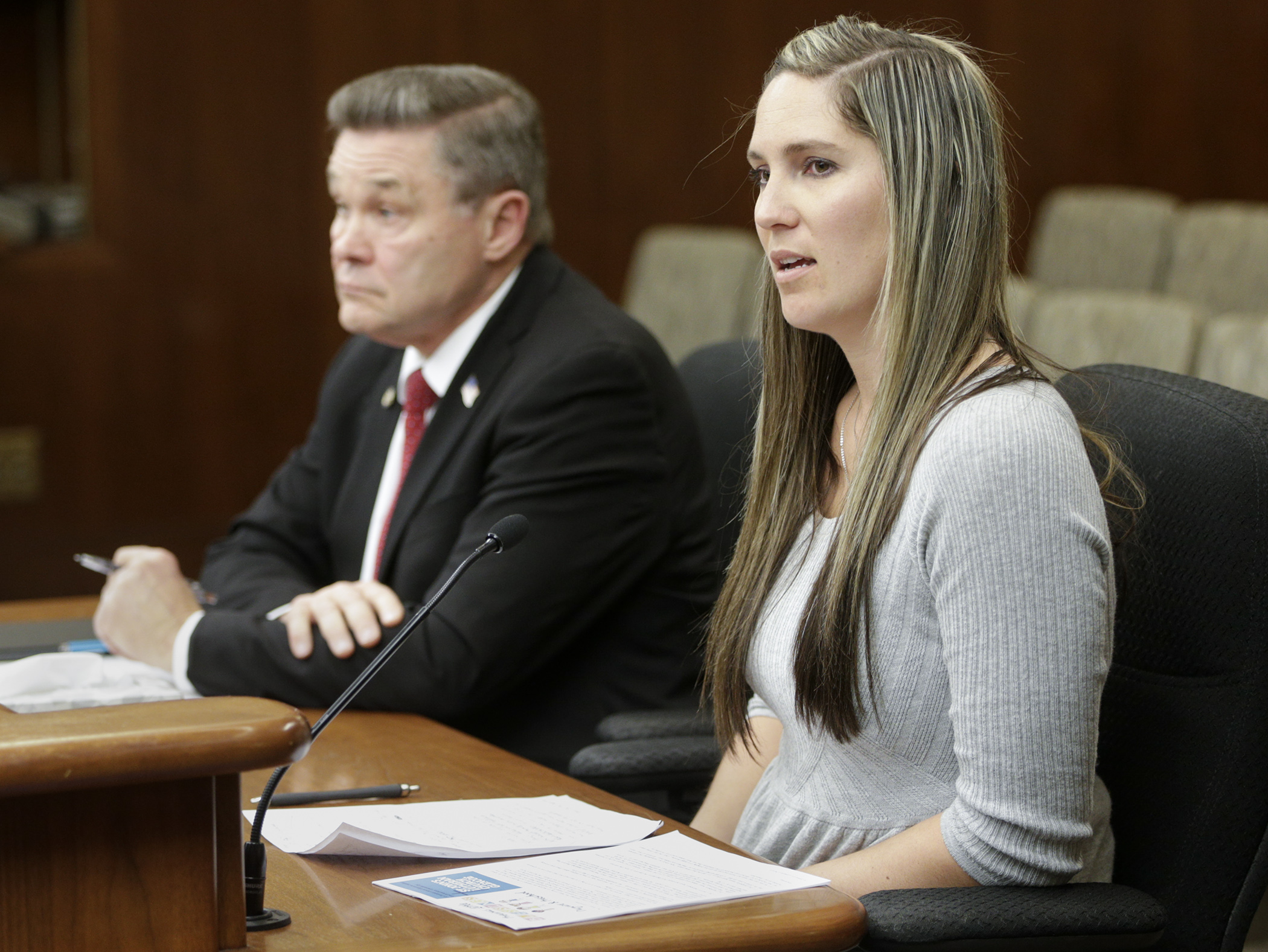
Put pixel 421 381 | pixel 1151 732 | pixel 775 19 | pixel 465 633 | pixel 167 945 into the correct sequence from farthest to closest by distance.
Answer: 1. pixel 775 19
2. pixel 421 381
3. pixel 465 633
4. pixel 1151 732
5. pixel 167 945

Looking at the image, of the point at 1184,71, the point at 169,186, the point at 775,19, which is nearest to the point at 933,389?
the point at 169,186

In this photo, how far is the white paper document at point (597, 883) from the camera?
104 centimetres

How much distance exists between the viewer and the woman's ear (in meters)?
2.04

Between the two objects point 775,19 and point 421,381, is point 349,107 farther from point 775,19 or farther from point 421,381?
point 775,19

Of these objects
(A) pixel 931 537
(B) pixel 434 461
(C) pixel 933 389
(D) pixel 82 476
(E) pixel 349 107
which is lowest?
(D) pixel 82 476

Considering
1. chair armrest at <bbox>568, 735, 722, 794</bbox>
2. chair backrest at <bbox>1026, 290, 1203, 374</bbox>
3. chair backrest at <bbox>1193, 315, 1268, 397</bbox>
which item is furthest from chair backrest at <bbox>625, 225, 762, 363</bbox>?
chair armrest at <bbox>568, 735, 722, 794</bbox>

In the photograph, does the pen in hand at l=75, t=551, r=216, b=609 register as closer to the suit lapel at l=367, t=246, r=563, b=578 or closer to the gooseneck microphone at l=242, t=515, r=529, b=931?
the suit lapel at l=367, t=246, r=563, b=578

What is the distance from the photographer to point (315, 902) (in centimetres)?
109

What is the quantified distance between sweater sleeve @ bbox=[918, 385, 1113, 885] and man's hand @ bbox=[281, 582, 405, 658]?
0.76 meters

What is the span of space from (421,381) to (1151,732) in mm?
1105

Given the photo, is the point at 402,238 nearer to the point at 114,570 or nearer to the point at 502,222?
the point at 502,222

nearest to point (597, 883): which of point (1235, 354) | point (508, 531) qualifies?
point (508, 531)

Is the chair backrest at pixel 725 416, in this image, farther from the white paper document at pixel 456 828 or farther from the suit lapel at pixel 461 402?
the white paper document at pixel 456 828

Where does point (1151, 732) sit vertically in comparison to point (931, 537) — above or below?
below
